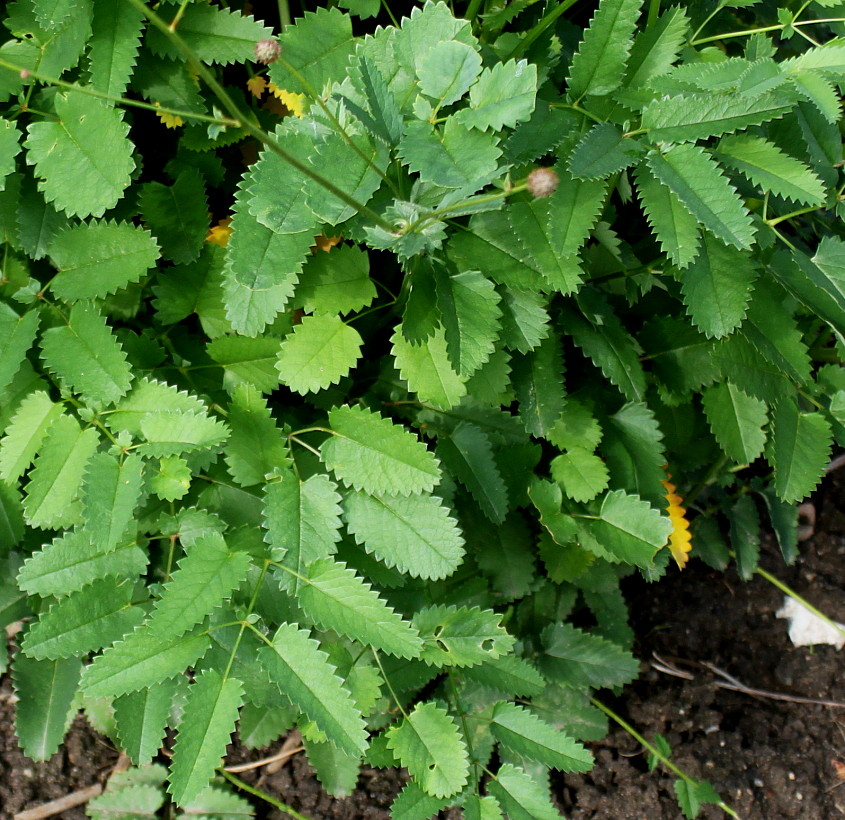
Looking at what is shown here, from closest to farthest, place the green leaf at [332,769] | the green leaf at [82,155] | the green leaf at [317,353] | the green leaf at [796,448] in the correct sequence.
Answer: the green leaf at [82,155] < the green leaf at [317,353] < the green leaf at [796,448] < the green leaf at [332,769]

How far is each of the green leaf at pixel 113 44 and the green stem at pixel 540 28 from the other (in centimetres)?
55

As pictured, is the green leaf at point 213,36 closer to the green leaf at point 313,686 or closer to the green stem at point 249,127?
the green stem at point 249,127

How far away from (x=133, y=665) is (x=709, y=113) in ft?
3.54

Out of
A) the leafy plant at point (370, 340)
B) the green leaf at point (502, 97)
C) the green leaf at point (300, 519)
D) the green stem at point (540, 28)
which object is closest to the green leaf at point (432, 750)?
the leafy plant at point (370, 340)

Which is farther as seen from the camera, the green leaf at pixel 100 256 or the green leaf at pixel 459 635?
the green leaf at pixel 459 635

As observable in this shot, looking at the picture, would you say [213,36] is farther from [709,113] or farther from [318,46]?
[709,113]

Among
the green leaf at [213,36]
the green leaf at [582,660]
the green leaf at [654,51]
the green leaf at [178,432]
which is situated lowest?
the green leaf at [582,660]

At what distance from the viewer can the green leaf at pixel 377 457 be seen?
124 centimetres

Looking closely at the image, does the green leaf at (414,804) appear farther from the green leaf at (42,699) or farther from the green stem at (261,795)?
the green leaf at (42,699)

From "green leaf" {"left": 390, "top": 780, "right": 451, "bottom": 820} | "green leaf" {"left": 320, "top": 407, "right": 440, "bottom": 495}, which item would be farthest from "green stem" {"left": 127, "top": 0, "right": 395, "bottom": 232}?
"green leaf" {"left": 390, "top": 780, "right": 451, "bottom": 820}

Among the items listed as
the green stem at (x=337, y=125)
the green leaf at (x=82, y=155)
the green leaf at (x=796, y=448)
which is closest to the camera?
the green stem at (x=337, y=125)

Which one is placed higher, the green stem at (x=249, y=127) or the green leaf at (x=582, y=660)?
the green stem at (x=249, y=127)

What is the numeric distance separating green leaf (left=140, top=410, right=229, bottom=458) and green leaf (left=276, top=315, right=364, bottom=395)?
0.14 m

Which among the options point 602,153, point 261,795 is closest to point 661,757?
point 261,795
